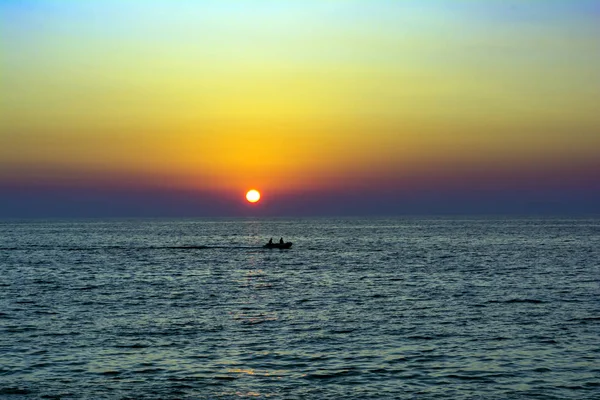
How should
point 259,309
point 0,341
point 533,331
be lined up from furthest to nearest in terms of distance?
point 259,309
point 533,331
point 0,341

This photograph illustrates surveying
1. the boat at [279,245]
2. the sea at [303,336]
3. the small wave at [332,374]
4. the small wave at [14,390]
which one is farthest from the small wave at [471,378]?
the boat at [279,245]

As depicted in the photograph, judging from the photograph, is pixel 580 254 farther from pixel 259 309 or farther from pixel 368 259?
pixel 259 309

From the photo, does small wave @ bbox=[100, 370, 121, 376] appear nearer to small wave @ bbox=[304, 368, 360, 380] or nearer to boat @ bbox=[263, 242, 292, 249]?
small wave @ bbox=[304, 368, 360, 380]

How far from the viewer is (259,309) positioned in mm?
50469

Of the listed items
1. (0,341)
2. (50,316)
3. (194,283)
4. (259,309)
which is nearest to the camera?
(0,341)

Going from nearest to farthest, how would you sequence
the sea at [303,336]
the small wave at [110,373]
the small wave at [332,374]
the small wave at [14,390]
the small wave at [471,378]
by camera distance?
the small wave at [14,390], the sea at [303,336], the small wave at [471,378], the small wave at [332,374], the small wave at [110,373]

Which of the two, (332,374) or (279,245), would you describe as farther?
(279,245)

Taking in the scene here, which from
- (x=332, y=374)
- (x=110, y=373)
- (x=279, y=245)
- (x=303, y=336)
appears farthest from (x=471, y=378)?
(x=279, y=245)

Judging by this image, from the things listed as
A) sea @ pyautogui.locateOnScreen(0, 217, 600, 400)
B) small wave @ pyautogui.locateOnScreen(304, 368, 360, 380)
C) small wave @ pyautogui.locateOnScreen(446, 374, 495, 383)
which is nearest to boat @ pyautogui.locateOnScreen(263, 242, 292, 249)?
sea @ pyautogui.locateOnScreen(0, 217, 600, 400)

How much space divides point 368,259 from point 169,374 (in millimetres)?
73912

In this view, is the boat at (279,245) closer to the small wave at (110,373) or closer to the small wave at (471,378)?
the small wave at (110,373)

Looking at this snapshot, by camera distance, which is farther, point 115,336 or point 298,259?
point 298,259

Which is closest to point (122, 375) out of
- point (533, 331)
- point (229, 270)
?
point (533, 331)

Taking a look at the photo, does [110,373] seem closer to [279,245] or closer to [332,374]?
[332,374]
